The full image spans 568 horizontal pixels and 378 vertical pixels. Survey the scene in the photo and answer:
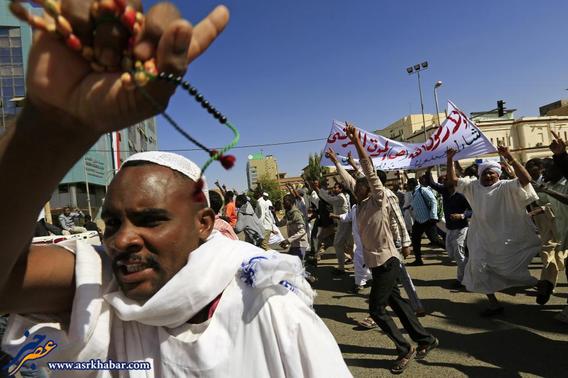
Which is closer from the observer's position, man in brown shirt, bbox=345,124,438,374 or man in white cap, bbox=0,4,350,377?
man in white cap, bbox=0,4,350,377

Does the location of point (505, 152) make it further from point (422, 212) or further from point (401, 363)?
point (422, 212)

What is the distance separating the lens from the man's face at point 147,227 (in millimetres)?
1148

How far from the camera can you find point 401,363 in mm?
3822

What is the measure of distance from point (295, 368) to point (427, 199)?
305 inches

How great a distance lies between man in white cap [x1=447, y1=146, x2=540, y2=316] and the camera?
5.05m

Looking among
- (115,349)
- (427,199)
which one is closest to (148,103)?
(115,349)

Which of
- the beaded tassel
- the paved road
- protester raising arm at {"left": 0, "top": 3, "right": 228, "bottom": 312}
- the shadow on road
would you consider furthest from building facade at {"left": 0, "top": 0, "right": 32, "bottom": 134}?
the beaded tassel

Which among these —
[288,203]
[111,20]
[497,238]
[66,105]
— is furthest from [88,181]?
[111,20]

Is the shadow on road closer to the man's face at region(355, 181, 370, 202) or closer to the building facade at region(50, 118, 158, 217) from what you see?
the man's face at region(355, 181, 370, 202)

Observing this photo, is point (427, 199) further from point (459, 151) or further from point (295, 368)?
point (295, 368)

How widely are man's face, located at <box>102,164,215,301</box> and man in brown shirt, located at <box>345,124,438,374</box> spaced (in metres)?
2.79

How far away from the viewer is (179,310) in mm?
1139

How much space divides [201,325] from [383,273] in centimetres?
A: 316

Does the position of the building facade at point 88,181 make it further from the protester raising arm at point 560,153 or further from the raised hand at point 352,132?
the protester raising arm at point 560,153
